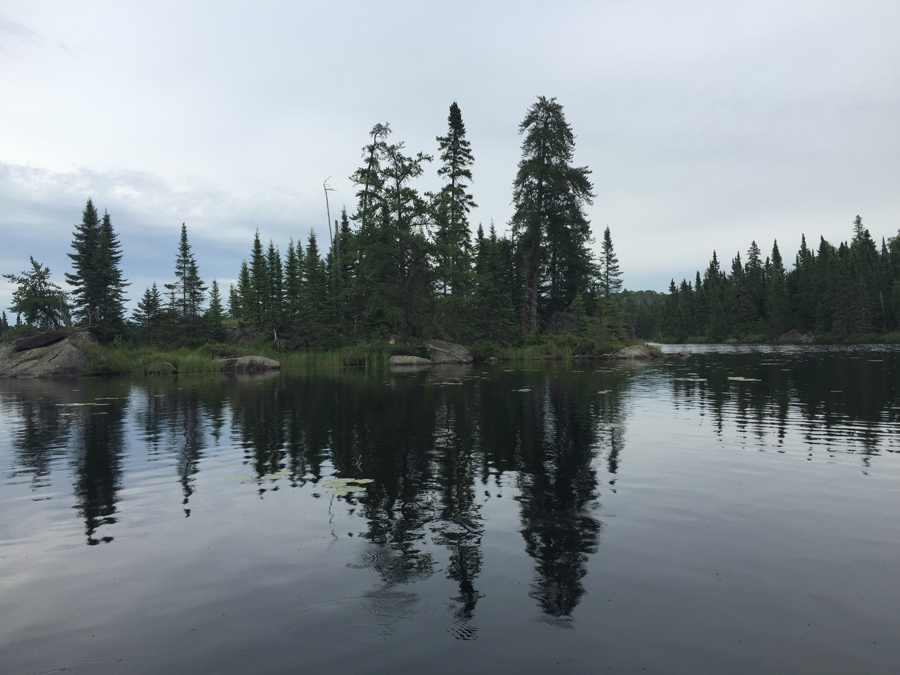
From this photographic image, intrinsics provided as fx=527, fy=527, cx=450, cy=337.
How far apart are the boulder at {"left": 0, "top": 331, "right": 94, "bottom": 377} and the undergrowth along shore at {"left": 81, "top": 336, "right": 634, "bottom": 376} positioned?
0.85 meters

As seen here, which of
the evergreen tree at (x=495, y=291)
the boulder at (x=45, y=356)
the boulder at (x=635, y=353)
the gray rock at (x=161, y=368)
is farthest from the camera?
the evergreen tree at (x=495, y=291)

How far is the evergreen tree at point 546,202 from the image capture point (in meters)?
56.7

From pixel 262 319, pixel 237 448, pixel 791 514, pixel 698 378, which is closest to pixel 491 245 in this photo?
pixel 262 319

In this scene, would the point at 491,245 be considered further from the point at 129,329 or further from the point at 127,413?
the point at 127,413

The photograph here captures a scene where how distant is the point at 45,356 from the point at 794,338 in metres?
118

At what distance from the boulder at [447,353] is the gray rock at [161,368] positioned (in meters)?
20.9

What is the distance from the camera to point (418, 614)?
14.3ft

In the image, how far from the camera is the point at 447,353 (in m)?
47.6

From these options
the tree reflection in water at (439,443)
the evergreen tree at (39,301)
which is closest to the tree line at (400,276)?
the evergreen tree at (39,301)

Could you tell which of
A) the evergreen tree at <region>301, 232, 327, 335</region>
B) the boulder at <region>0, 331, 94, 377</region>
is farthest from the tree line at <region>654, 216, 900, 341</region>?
the boulder at <region>0, 331, 94, 377</region>

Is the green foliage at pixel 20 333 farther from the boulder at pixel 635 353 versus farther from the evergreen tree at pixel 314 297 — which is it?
the boulder at pixel 635 353

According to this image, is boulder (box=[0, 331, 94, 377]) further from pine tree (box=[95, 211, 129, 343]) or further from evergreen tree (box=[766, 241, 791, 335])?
evergreen tree (box=[766, 241, 791, 335])

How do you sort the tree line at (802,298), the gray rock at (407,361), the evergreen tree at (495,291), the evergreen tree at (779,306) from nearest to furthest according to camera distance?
the gray rock at (407,361) < the evergreen tree at (495,291) < the tree line at (802,298) < the evergreen tree at (779,306)

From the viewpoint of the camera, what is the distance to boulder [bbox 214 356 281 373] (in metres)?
43.0
